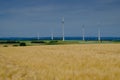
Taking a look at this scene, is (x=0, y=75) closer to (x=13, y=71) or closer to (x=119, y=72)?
(x=13, y=71)

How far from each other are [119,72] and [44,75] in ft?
11.0

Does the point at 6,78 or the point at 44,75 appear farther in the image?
the point at 44,75

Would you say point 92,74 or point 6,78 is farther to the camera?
point 92,74

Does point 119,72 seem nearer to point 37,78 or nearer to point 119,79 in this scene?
point 119,79

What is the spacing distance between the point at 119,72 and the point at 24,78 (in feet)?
14.2

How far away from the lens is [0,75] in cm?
1000

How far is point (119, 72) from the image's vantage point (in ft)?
36.0

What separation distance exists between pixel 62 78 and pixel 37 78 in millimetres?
994

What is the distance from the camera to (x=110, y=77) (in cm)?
968

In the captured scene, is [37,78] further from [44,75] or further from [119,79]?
[119,79]

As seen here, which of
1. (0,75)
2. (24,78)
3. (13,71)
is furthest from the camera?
(13,71)

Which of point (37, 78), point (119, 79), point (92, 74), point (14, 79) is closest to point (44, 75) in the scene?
point (37, 78)

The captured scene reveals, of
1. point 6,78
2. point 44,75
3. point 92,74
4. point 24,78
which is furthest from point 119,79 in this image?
point 6,78

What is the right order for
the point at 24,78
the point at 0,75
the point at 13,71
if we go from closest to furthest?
1. the point at 24,78
2. the point at 0,75
3. the point at 13,71
